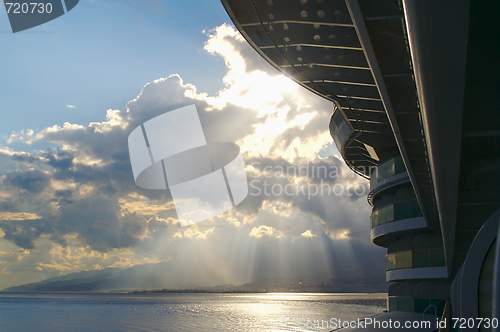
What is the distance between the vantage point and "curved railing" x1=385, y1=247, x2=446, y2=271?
24.3m

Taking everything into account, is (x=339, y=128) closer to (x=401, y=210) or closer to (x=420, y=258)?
(x=401, y=210)

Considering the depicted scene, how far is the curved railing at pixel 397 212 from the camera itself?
82.6 feet

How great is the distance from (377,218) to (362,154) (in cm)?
591

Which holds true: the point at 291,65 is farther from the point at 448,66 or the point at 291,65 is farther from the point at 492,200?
the point at 492,200

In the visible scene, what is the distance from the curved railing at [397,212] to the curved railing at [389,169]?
2102mm

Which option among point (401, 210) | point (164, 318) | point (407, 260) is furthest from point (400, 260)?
point (164, 318)

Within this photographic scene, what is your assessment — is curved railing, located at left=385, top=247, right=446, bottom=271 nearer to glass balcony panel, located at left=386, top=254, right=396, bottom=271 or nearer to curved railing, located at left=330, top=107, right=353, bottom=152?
glass balcony panel, located at left=386, top=254, right=396, bottom=271

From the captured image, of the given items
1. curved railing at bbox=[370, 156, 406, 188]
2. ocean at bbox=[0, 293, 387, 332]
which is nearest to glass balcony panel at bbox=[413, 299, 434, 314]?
curved railing at bbox=[370, 156, 406, 188]

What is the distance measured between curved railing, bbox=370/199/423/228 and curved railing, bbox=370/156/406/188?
2102 mm

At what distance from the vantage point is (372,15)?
23.6ft

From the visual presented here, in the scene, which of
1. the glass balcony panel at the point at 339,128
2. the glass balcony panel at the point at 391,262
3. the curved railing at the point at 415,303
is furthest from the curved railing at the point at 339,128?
the curved railing at the point at 415,303

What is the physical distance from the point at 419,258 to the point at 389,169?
615cm

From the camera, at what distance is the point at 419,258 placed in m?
24.9

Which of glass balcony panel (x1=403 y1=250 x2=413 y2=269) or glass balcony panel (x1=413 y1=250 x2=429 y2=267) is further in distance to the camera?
glass balcony panel (x1=403 y1=250 x2=413 y2=269)
